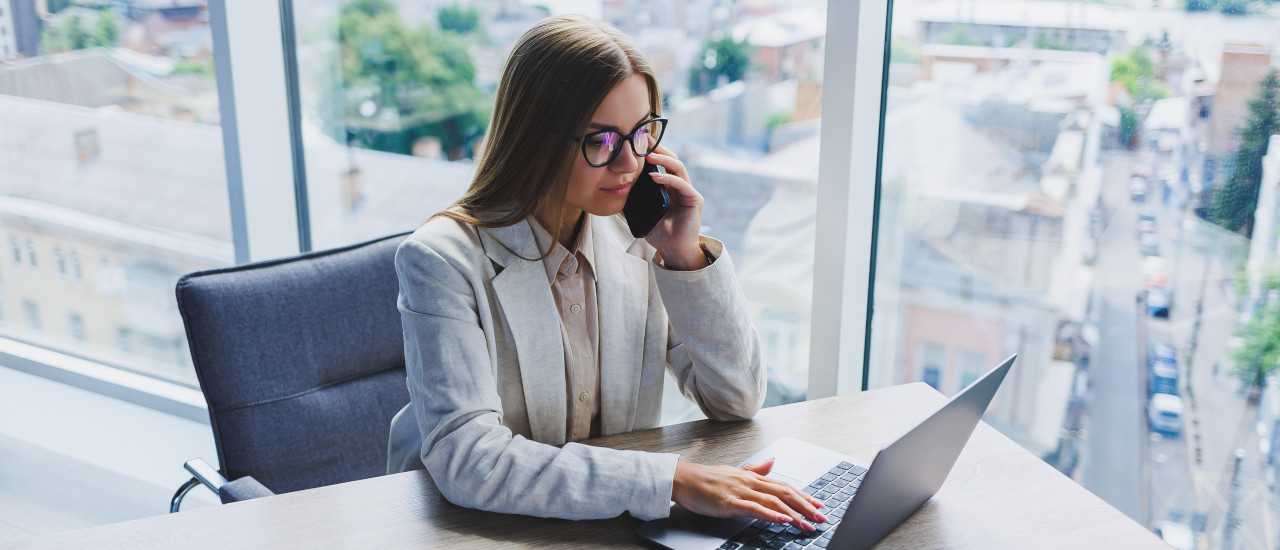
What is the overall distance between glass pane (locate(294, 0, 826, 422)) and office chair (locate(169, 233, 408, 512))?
744 mm

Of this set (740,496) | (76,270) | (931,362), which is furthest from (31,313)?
(740,496)

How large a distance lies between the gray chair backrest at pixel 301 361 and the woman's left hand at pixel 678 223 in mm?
665

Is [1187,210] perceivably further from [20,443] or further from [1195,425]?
[20,443]

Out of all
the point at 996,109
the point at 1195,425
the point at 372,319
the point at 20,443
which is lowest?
the point at 20,443

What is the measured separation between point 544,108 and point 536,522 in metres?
0.58

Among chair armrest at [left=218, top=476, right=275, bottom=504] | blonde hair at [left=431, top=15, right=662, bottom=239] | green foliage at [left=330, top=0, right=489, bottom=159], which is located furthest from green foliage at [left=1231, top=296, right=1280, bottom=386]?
green foliage at [left=330, top=0, right=489, bottom=159]

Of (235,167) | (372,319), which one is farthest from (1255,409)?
(235,167)

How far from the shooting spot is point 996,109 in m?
1.92

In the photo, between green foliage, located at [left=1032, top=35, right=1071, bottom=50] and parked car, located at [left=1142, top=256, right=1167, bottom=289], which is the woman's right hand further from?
green foliage, located at [left=1032, top=35, right=1071, bottom=50]

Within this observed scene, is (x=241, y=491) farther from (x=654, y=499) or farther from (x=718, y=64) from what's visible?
(x=718, y=64)

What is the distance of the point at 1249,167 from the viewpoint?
160 centimetres

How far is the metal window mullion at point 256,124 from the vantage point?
2.63 metres

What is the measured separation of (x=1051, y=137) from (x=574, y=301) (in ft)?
3.43

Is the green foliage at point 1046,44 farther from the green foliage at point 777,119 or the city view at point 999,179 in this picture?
the green foliage at point 777,119
